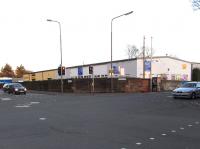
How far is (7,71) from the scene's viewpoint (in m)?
177

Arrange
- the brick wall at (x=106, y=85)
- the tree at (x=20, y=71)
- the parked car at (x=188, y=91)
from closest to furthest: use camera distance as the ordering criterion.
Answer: the parked car at (x=188, y=91) < the brick wall at (x=106, y=85) < the tree at (x=20, y=71)

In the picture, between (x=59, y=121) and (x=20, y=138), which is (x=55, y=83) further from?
(x=20, y=138)

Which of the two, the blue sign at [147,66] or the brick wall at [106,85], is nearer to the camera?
the brick wall at [106,85]

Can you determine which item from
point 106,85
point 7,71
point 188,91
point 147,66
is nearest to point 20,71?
point 7,71

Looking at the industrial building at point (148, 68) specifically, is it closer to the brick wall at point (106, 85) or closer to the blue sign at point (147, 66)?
the blue sign at point (147, 66)

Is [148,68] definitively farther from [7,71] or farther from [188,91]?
[7,71]

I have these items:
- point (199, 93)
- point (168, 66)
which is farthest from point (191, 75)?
point (199, 93)

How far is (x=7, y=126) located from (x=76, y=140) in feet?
14.6

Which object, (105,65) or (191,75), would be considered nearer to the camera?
(105,65)

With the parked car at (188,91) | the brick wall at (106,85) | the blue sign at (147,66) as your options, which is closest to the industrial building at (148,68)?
the blue sign at (147,66)

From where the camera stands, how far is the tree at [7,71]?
175875 millimetres

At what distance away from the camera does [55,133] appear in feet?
42.1

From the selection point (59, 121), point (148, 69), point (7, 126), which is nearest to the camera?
point (7, 126)

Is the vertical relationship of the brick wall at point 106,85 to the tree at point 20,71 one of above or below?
below
